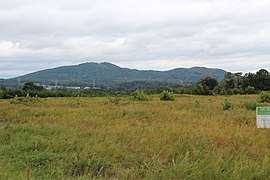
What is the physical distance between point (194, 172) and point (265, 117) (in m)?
3.64

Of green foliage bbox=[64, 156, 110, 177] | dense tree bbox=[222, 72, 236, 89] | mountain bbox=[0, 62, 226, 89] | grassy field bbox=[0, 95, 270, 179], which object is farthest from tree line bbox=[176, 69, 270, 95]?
mountain bbox=[0, 62, 226, 89]

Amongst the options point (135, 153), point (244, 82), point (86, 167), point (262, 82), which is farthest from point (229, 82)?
point (86, 167)

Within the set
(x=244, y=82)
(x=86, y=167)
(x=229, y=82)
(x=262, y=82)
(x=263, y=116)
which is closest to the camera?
(x=86, y=167)

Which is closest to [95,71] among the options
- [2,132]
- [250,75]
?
[250,75]

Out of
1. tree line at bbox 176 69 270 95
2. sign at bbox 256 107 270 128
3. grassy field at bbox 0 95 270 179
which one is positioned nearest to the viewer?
grassy field at bbox 0 95 270 179

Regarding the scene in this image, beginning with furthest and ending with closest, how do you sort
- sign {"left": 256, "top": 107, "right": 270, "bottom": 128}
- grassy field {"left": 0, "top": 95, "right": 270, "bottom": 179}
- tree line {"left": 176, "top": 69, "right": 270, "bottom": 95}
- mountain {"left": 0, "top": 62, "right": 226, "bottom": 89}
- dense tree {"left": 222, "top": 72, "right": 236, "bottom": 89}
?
mountain {"left": 0, "top": 62, "right": 226, "bottom": 89}
dense tree {"left": 222, "top": 72, "right": 236, "bottom": 89}
tree line {"left": 176, "top": 69, "right": 270, "bottom": 95}
sign {"left": 256, "top": 107, "right": 270, "bottom": 128}
grassy field {"left": 0, "top": 95, "right": 270, "bottom": 179}

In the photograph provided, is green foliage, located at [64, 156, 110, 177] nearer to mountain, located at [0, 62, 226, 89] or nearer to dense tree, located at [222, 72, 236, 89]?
dense tree, located at [222, 72, 236, 89]

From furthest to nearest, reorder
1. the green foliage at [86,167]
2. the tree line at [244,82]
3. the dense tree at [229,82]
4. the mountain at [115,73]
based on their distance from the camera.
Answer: the mountain at [115,73]
the dense tree at [229,82]
the tree line at [244,82]
the green foliage at [86,167]

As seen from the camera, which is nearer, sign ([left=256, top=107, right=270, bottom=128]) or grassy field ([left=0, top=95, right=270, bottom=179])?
grassy field ([left=0, top=95, right=270, bottom=179])

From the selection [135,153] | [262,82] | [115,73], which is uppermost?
[115,73]

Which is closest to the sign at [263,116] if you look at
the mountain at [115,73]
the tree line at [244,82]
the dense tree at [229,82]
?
the tree line at [244,82]

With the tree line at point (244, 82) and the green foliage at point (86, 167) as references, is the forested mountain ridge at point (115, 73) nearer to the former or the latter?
the tree line at point (244, 82)

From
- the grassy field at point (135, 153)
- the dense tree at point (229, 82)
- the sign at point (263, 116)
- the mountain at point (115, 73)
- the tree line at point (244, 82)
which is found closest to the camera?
the grassy field at point (135, 153)

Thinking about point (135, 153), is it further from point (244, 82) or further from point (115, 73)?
point (115, 73)
